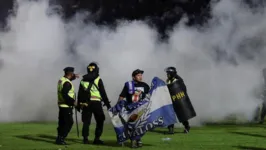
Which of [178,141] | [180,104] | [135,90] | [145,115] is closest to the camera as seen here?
[145,115]

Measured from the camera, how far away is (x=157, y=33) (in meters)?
31.9

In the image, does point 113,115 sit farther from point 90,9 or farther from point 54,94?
point 90,9

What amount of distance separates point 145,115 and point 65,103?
203cm

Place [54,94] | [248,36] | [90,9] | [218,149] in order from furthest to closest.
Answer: [90,9], [248,36], [54,94], [218,149]

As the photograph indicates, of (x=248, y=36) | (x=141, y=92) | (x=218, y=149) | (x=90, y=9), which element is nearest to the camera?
(x=218, y=149)

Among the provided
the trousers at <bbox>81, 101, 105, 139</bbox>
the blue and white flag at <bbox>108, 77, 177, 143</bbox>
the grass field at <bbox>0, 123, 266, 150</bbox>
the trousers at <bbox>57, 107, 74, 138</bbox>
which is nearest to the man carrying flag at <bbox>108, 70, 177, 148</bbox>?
the blue and white flag at <bbox>108, 77, 177, 143</bbox>

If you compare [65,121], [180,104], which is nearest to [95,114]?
[65,121]

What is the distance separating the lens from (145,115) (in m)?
11.2

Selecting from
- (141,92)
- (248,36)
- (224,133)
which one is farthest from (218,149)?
(248,36)

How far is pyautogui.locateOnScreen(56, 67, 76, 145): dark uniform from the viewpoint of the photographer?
1195cm

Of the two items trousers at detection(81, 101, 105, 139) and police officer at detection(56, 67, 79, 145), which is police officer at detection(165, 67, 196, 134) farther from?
police officer at detection(56, 67, 79, 145)

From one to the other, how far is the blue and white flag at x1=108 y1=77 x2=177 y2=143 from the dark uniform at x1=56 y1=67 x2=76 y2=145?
3.99 ft

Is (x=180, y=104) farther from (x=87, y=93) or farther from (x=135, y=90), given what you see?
(x=87, y=93)

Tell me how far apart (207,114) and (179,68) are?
7.21 meters
